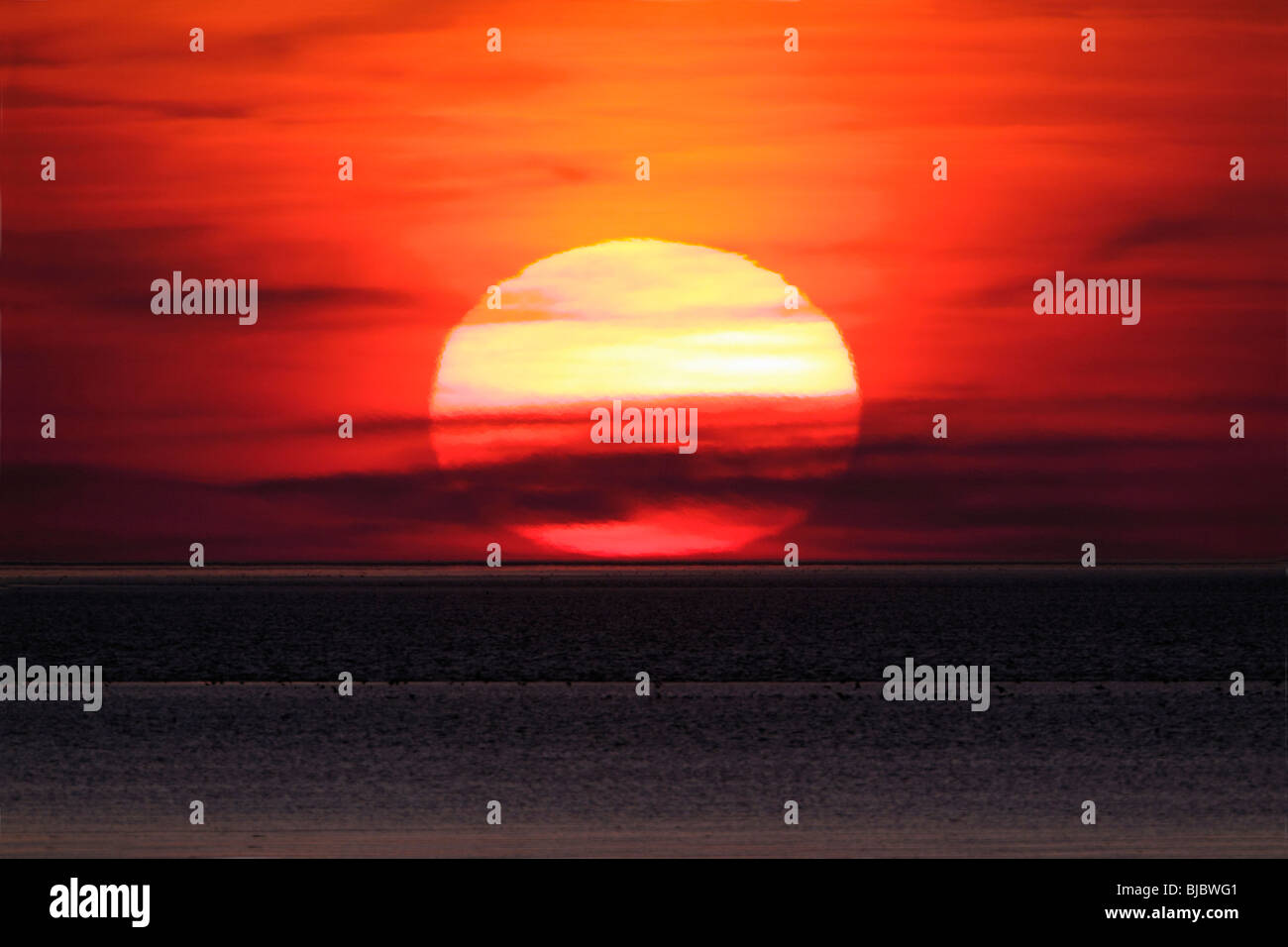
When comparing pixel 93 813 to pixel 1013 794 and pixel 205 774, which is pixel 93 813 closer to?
pixel 205 774

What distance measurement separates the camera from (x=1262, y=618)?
323ft

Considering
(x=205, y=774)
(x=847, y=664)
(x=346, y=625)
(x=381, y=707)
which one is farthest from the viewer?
(x=346, y=625)

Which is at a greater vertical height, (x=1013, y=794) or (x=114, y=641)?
(x=114, y=641)

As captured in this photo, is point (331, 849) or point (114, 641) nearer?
point (331, 849)

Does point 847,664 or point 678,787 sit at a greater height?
point 847,664

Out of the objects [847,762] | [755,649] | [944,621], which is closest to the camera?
[847,762]

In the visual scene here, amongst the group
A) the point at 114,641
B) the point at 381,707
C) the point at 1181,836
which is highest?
the point at 114,641

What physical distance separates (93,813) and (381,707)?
1048 centimetres

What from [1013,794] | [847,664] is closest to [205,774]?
[1013,794]

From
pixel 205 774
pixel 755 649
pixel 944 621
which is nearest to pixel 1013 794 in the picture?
pixel 205 774

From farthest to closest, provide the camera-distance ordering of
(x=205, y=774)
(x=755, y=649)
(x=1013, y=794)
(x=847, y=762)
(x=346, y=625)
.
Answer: (x=346, y=625), (x=755, y=649), (x=847, y=762), (x=205, y=774), (x=1013, y=794)

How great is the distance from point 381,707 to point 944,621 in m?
69.7

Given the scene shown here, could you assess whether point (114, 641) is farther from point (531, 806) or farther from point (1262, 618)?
point (1262, 618)

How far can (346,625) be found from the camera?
8256 centimetres
